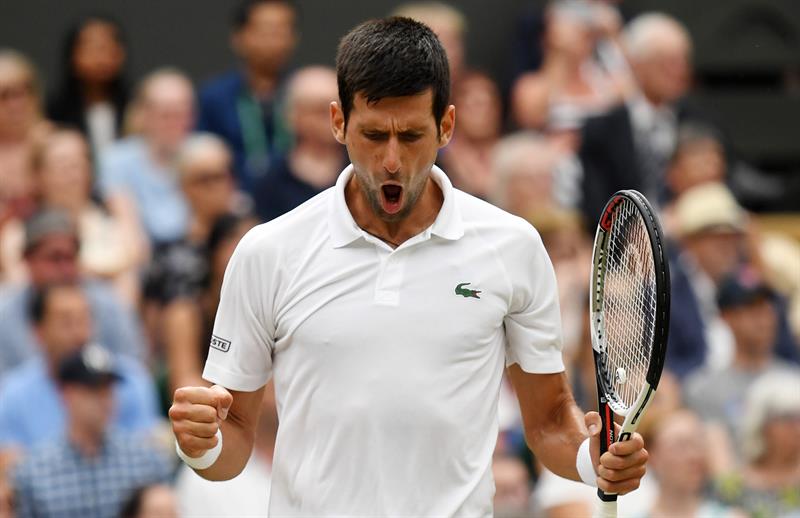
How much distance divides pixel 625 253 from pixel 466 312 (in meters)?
0.45

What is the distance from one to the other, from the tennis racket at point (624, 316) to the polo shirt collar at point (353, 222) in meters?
0.35

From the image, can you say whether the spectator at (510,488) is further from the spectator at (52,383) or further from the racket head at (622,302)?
the racket head at (622,302)

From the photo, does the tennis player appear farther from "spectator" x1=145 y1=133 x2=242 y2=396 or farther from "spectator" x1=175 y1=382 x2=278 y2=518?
"spectator" x1=145 y1=133 x2=242 y2=396

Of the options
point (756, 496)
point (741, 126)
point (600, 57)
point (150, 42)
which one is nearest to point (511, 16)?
point (600, 57)

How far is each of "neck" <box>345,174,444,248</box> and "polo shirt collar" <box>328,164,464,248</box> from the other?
27 mm

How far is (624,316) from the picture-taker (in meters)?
3.66

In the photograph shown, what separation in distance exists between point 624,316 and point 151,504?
2755 mm

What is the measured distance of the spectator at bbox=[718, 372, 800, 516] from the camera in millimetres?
6648

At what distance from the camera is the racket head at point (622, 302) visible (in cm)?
345

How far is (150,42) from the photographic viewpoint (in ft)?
29.9

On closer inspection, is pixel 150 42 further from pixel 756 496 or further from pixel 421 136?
pixel 421 136

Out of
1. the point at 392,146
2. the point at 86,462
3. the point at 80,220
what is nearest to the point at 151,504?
the point at 86,462

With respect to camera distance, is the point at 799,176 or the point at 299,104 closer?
the point at 299,104

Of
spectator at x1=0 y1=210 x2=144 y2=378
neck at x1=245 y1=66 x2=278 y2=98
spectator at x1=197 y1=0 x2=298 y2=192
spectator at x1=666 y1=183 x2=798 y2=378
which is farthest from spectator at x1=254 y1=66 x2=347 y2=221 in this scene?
spectator at x1=666 y1=183 x2=798 y2=378
